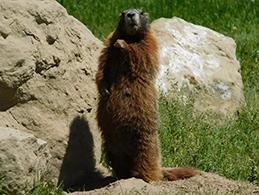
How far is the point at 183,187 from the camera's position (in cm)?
673

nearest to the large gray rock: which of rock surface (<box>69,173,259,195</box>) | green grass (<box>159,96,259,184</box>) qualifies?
rock surface (<box>69,173,259,195</box>)

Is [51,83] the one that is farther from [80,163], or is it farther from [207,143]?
[207,143]

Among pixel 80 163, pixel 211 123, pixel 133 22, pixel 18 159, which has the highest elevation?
A: pixel 133 22

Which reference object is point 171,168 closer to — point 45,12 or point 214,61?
point 45,12

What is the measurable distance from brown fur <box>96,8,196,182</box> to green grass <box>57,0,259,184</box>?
780 mm

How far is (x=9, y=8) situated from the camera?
672 cm

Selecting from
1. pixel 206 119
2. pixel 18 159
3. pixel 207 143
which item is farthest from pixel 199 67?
A: pixel 18 159

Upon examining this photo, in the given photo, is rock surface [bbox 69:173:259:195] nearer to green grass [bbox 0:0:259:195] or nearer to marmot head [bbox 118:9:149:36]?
green grass [bbox 0:0:259:195]

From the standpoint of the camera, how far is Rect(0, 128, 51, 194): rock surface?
19.0ft

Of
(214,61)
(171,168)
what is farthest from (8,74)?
(214,61)

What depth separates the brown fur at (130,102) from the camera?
683 centimetres

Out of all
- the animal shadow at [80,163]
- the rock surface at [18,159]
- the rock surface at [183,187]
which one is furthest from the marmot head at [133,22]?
the rock surface at [18,159]

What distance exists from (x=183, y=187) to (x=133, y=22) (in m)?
1.38

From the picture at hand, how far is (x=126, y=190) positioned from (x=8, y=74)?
4.13 ft
